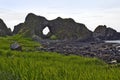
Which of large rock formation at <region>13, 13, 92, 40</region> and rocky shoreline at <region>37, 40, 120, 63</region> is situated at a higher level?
large rock formation at <region>13, 13, 92, 40</region>

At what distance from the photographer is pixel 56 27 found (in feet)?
423

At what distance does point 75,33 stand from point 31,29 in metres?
14.6

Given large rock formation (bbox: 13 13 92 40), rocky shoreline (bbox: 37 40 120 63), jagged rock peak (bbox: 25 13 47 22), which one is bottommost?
rocky shoreline (bbox: 37 40 120 63)

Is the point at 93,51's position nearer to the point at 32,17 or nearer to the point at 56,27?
the point at 56,27

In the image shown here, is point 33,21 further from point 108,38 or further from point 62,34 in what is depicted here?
point 108,38

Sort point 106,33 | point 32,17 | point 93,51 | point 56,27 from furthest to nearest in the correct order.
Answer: point 32,17, point 56,27, point 106,33, point 93,51

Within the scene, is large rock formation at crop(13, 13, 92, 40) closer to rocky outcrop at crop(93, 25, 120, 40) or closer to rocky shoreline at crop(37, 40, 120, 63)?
rocky outcrop at crop(93, 25, 120, 40)

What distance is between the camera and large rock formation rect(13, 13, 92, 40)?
4927 inches

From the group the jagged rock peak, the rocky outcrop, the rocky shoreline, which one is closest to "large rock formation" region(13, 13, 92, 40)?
the jagged rock peak

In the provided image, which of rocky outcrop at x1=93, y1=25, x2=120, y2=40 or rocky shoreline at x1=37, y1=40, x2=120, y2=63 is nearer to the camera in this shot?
rocky shoreline at x1=37, y1=40, x2=120, y2=63

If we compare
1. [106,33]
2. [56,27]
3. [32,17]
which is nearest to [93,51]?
[106,33]

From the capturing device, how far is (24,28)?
433ft

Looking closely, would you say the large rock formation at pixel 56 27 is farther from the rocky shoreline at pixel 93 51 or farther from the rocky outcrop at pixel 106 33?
the rocky shoreline at pixel 93 51

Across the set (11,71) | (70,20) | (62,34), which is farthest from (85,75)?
(70,20)
